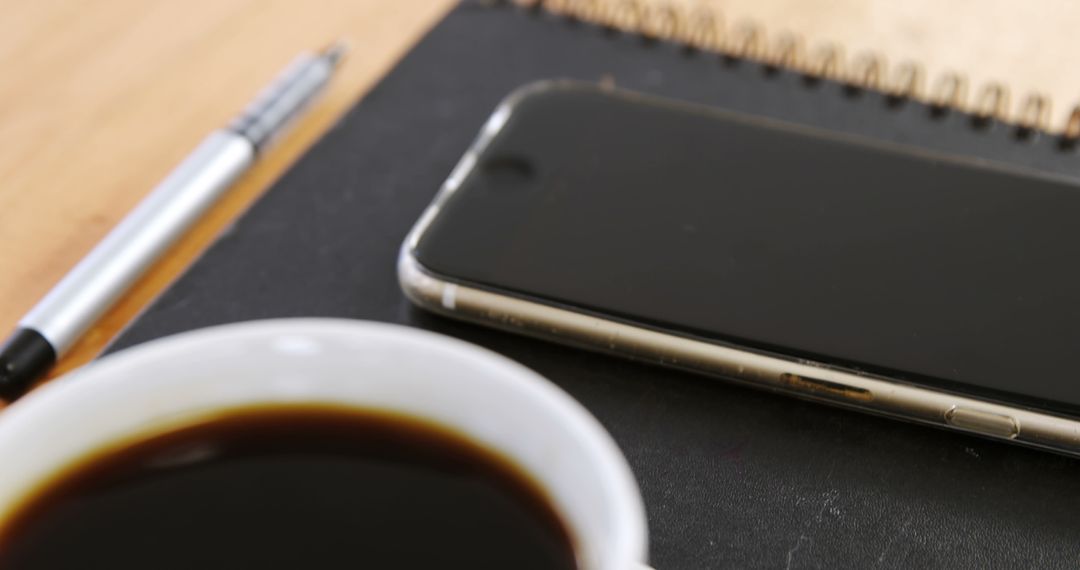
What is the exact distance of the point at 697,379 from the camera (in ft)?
1.33

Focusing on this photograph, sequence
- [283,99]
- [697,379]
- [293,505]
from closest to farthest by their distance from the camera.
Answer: [293,505] → [697,379] → [283,99]

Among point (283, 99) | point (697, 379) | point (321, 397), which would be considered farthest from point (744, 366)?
point (283, 99)

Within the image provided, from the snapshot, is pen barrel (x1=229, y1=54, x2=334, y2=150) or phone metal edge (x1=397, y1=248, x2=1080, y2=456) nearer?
phone metal edge (x1=397, y1=248, x2=1080, y2=456)

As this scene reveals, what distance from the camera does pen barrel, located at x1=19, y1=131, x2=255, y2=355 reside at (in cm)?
43

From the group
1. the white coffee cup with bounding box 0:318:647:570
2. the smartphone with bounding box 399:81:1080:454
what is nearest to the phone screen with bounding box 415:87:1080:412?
the smartphone with bounding box 399:81:1080:454

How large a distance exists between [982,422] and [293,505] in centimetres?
22

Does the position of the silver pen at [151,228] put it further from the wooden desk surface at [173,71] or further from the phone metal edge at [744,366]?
the phone metal edge at [744,366]

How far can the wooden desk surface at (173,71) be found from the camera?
486 millimetres

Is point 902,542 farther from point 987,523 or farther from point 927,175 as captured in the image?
point 927,175

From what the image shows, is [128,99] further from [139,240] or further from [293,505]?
[293,505]

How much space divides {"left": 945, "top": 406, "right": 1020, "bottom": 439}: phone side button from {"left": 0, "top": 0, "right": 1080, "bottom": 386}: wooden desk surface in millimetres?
297

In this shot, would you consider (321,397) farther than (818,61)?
No

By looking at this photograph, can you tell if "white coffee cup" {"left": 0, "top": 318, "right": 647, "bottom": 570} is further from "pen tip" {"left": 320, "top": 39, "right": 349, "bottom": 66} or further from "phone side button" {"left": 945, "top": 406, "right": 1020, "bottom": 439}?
"pen tip" {"left": 320, "top": 39, "right": 349, "bottom": 66}

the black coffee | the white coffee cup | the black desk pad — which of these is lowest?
the black desk pad
